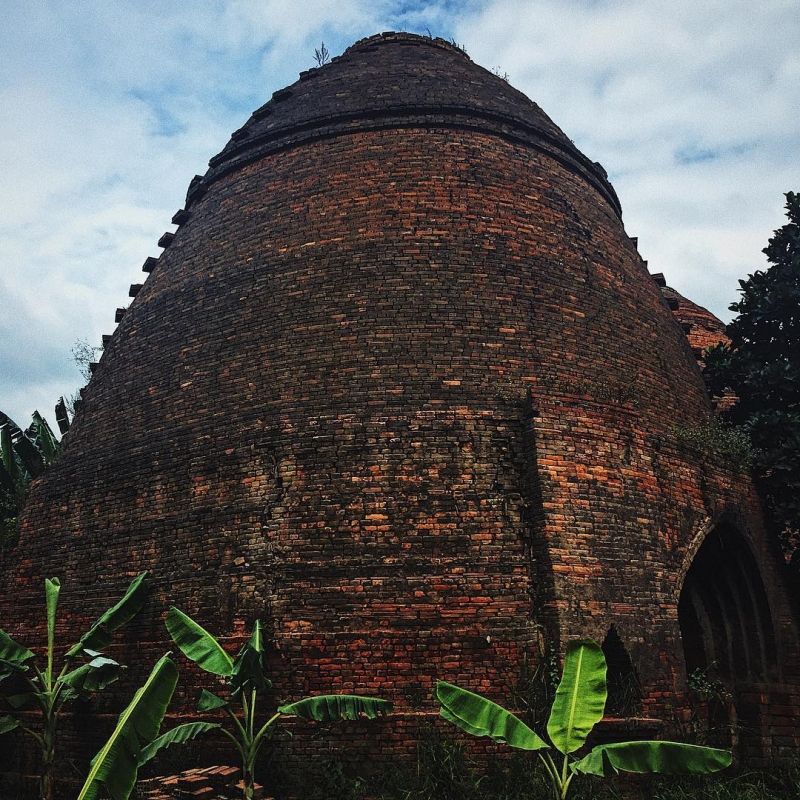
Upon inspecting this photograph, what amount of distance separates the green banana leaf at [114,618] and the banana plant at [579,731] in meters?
3.54

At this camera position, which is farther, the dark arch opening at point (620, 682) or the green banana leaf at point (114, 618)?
the green banana leaf at point (114, 618)

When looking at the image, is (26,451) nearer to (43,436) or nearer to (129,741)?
(43,436)

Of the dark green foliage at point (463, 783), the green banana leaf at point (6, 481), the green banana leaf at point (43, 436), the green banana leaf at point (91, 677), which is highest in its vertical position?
the green banana leaf at point (43, 436)

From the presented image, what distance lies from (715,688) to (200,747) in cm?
528

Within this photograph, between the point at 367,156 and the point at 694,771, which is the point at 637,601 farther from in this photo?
the point at 367,156

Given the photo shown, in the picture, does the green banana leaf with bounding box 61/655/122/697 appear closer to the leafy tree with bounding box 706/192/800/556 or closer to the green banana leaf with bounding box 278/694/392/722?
the green banana leaf with bounding box 278/694/392/722

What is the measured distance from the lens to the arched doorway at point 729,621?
27.5 feet

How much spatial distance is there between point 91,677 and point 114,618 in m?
0.56

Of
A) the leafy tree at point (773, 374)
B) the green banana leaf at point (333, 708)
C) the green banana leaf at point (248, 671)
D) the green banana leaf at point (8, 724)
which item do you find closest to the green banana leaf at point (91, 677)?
the green banana leaf at point (8, 724)

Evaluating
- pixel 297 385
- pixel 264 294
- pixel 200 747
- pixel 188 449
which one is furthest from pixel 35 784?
pixel 264 294

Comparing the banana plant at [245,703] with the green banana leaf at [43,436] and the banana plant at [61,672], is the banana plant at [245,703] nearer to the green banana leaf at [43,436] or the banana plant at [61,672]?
the banana plant at [61,672]

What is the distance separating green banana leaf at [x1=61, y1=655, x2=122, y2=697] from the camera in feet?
22.0

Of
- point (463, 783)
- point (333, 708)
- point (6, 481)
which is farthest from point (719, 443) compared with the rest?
point (6, 481)

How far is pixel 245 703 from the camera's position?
231 inches
